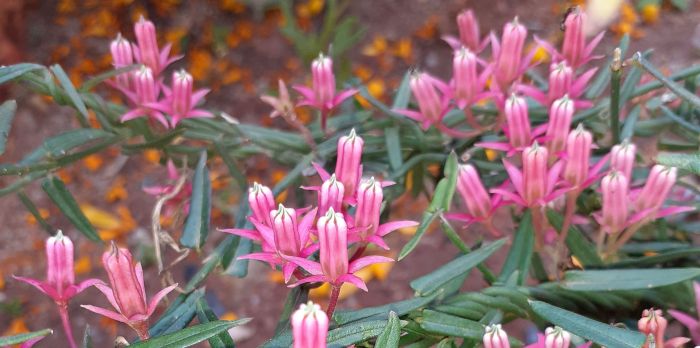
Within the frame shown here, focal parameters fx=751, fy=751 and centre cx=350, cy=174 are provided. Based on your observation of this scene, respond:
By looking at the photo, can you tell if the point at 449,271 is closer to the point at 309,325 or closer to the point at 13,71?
the point at 309,325

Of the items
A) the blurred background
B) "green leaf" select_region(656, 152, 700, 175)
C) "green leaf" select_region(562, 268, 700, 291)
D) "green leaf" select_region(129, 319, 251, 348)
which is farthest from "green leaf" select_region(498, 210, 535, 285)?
the blurred background

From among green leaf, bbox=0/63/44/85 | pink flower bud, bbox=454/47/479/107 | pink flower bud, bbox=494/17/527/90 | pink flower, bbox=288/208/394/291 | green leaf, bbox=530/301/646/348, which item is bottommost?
green leaf, bbox=530/301/646/348

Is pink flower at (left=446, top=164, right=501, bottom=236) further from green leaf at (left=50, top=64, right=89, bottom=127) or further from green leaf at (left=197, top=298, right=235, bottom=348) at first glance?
green leaf at (left=50, top=64, right=89, bottom=127)

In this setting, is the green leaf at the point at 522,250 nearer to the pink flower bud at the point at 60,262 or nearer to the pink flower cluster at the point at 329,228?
the pink flower cluster at the point at 329,228

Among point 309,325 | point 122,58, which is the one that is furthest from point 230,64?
point 309,325

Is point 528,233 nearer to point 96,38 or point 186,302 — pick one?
point 186,302

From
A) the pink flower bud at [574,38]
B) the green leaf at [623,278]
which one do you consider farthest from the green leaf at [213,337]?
the pink flower bud at [574,38]

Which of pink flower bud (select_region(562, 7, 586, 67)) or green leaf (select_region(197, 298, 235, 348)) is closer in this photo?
green leaf (select_region(197, 298, 235, 348))
